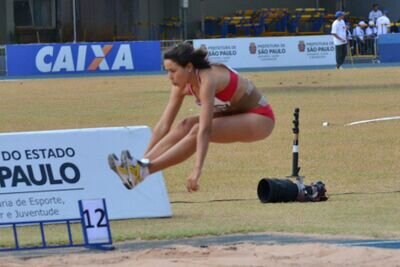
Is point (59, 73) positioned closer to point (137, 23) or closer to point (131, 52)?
point (131, 52)

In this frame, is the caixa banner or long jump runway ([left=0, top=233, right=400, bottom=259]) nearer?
long jump runway ([left=0, top=233, right=400, bottom=259])

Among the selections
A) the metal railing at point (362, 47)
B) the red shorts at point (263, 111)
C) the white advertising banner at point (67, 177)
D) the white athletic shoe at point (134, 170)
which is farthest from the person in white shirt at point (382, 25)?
the white athletic shoe at point (134, 170)

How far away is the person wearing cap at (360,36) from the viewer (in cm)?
4981

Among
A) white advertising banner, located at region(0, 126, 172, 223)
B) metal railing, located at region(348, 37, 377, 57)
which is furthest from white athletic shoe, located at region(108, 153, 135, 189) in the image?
metal railing, located at region(348, 37, 377, 57)

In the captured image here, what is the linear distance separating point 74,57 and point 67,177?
30.1 meters

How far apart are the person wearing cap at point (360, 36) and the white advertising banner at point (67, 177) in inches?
1447

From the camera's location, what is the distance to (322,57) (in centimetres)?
4466

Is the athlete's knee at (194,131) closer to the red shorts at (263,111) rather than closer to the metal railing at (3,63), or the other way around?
the red shorts at (263,111)

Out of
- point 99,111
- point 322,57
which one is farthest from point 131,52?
point 99,111

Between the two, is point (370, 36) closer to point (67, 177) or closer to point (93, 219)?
point (67, 177)

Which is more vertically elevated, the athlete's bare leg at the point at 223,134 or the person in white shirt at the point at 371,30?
the athlete's bare leg at the point at 223,134

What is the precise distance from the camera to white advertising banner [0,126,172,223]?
13.2m

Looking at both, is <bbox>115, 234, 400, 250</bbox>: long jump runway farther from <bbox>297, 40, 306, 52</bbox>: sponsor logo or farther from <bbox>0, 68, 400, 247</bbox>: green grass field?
<bbox>297, 40, 306, 52</bbox>: sponsor logo

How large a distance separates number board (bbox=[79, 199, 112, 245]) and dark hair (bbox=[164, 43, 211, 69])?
1761 mm
